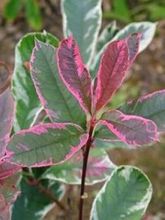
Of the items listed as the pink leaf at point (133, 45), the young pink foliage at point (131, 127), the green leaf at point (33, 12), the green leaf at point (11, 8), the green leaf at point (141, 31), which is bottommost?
the green leaf at point (33, 12)

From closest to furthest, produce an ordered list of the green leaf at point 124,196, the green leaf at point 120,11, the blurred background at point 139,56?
1. the green leaf at point 124,196
2. the blurred background at point 139,56
3. the green leaf at point 120,11

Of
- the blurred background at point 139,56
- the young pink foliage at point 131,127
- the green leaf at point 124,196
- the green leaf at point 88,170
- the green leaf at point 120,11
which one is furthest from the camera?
the green leaf at point 120,11

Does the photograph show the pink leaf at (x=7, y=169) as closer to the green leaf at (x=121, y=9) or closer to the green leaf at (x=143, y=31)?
the green leaf at (x=143, y=31)

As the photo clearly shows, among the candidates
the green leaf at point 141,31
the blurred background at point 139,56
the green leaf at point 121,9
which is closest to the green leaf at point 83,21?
the green leaf at point 141,31

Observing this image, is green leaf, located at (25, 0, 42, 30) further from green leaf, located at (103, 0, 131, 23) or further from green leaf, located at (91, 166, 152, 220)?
green leaf, located at (91, 166, 152, 220)

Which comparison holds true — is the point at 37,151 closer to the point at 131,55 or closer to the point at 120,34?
the point at 131,55

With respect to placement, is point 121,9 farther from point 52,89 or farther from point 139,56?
point 52,89

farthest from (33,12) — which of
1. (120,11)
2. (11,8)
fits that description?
(120,11)
